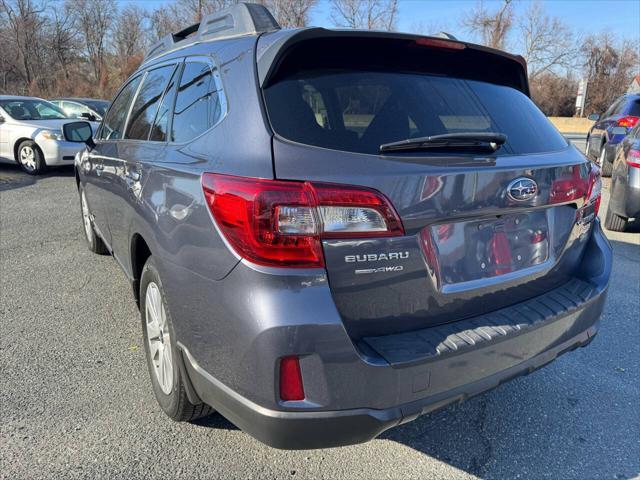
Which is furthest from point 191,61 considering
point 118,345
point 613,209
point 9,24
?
point 9,24

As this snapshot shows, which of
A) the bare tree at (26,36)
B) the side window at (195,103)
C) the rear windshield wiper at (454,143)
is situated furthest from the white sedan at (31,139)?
the bare tree at (26,36)

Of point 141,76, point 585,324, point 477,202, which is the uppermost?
point 141,76

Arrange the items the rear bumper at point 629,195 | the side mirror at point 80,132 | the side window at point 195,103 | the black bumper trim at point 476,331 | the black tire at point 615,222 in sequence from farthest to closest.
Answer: the black tire at point 615,222 → the rear bumper at point 629,195 → the side mirror at point 80,132 → the side window at point 195,103 → the black bumper trim at point 476,331

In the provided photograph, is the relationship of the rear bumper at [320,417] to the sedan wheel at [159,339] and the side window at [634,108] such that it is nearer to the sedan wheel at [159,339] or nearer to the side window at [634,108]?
the sedan wheel at [159,339]

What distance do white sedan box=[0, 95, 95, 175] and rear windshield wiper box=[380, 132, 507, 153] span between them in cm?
956

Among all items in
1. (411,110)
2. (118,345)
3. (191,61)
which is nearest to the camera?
(411,110)

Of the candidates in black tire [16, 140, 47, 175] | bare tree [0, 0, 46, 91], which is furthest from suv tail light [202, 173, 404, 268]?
bare tree [0, 0, 46, 91]

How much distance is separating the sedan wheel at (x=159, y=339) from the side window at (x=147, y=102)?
0.97 m

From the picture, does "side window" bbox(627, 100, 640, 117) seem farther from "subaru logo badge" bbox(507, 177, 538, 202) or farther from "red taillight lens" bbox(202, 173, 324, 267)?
"red taillight lens" bbox(202, 173, 324, 267)

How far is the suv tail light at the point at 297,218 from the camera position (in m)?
1.71

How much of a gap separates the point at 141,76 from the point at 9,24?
44.7 m

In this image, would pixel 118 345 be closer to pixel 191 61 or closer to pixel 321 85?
pixel 191 61

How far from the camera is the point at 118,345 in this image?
3.33m

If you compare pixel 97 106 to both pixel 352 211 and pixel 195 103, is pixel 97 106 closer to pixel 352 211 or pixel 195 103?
pixel 195 103
